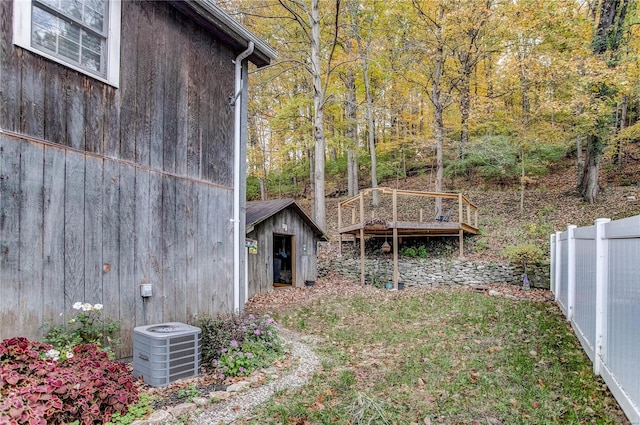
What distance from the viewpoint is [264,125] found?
19531mm

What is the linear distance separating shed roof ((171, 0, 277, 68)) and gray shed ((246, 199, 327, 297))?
4.21 m

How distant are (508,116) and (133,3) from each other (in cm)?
1420

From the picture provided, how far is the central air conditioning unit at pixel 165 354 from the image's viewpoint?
393 centimetres

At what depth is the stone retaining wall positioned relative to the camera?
407 inches

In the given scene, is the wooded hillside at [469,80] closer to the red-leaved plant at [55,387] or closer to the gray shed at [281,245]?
the gray shed at [281,245]

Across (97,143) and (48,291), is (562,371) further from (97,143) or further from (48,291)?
(97,143)

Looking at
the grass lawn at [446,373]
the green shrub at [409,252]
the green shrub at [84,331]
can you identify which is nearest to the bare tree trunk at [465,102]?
the green shrub at [409,252]

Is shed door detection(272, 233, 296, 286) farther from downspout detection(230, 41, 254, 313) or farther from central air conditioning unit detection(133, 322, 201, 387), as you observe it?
central air conditioning unit detection(133, 322, 201, 387)

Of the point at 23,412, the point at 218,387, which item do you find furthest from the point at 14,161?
the point at 218,387

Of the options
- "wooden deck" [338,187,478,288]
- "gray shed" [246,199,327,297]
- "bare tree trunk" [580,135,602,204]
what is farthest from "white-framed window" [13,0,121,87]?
"bare tree trunk" [580,135,602,204]

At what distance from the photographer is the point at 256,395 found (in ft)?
12.3

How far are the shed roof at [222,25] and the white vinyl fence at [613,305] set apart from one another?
558 cm

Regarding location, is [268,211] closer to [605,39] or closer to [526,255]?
[526,255]

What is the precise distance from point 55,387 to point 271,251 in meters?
7.93
